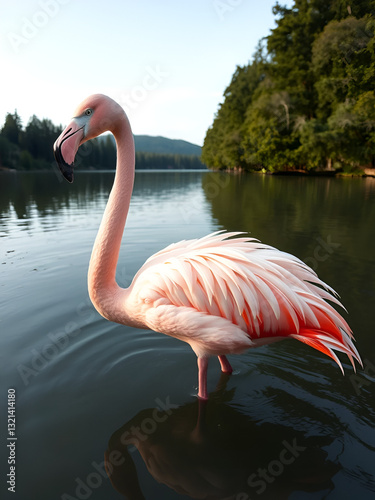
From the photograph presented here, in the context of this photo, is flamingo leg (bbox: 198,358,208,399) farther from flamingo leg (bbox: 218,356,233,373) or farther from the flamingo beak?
the flamingo beak

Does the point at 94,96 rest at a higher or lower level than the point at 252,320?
higher

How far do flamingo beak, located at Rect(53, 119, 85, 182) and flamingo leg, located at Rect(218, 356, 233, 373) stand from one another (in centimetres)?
195

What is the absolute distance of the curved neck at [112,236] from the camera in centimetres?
243

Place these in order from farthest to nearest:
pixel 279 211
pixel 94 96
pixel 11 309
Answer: pixel 279 211, pixel 11 309, pixel 94 96

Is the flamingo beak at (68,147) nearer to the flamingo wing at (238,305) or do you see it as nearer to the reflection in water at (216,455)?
the flamingo wing at (238,305)

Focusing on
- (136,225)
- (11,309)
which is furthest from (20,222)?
(11,309)

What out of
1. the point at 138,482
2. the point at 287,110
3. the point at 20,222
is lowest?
the point at 138,482

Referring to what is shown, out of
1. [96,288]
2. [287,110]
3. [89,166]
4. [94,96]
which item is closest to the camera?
[94,96]

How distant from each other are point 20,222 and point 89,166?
95.4 meters

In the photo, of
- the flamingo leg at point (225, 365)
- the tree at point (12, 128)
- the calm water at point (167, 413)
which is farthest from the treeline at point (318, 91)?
the tree at point (12, 128)

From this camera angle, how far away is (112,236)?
246 cm

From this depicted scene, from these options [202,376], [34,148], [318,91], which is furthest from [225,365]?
[34,148]

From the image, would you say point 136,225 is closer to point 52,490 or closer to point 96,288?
point 96,288

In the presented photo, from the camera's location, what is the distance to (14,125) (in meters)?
85.4
